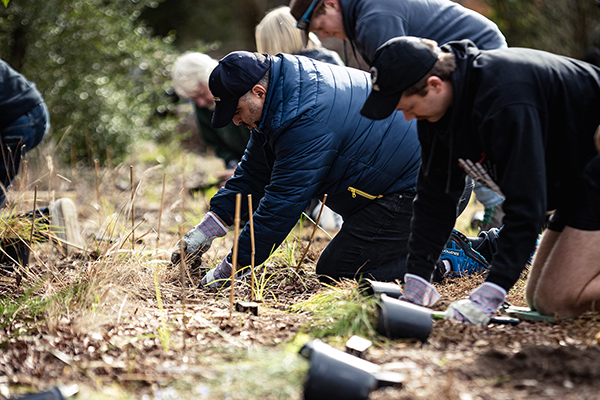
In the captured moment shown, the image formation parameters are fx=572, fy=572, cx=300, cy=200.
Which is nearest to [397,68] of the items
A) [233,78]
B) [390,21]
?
[233,78]

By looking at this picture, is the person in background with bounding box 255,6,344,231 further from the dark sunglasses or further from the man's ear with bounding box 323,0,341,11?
the man's ear with bounding box 323,0,341,11

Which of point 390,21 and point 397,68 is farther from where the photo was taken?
point 390,21

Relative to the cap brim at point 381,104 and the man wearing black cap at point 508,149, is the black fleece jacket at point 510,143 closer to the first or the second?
the man wearing black cap at point 508,149

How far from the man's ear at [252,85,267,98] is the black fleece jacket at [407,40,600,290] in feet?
2.63

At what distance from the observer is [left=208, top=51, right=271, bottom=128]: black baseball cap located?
8.82 feet

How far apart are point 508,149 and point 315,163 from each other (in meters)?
0.99

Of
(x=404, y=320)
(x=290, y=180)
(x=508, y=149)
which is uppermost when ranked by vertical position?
(x=508, y=149)

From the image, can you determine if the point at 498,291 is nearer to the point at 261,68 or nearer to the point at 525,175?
the point at 525,175

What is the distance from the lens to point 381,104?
2146 millimetres

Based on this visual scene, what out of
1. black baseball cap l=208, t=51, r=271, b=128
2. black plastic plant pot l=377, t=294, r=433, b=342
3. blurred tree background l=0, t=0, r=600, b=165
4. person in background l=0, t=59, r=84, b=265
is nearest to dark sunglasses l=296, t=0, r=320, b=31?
black baseball cap l=208, t=51, r=271, b=128

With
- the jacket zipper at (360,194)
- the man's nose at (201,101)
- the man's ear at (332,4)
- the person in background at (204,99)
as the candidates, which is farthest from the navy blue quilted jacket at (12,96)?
the jacket zipper at (360,194)

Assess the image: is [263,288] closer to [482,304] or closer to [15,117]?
[482,304]

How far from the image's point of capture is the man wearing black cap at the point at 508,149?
2.05m

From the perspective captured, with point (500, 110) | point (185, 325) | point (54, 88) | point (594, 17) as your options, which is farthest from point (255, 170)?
point (594, 17)
